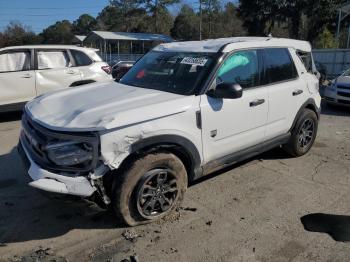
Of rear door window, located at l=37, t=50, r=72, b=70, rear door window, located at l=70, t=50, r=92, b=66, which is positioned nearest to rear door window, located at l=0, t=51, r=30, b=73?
rear door window, located at l=37, t=50, r=72, b=70

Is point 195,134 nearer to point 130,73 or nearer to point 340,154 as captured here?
point 130,73

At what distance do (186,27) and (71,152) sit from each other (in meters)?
60.4

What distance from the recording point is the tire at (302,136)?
5.62m

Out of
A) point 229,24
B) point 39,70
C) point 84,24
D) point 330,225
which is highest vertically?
point 84,24

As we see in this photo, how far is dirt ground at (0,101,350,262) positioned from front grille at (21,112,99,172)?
1.07 ft

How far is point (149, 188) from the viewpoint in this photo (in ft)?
12.3

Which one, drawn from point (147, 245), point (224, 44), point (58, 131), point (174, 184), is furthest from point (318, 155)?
point (58, 131)

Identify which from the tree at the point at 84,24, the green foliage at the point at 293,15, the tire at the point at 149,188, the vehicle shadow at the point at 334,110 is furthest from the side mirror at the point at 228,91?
the tree at the point at 84,24

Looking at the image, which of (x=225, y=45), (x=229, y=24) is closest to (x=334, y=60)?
(x=225, y=45)

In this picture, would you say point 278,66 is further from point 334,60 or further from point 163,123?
point 334,60

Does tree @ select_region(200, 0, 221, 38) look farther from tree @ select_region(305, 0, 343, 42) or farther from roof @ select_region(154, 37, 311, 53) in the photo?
roof @ select_region(154, 37, 311, 53)

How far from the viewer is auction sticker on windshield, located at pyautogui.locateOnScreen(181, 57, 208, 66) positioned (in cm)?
437

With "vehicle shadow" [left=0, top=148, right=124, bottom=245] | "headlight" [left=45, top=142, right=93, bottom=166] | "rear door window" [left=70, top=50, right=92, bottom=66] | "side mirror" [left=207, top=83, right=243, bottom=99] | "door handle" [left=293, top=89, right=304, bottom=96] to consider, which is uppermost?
"rear door window" [left=70, top=50, right=92, bottom=66]

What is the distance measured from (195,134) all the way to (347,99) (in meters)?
7.63
